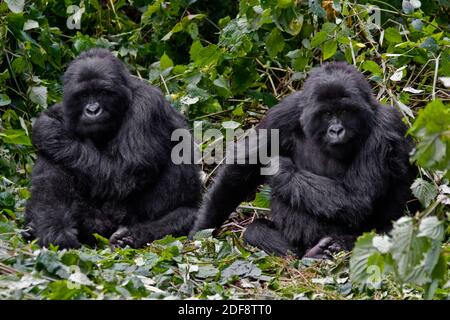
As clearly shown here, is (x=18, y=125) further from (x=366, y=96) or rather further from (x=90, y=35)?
(x=366, y=96)

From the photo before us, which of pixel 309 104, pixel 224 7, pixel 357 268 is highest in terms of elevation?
pixel 224 7

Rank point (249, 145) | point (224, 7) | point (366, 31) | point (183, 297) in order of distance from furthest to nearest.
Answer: point (224, 7), point (366, 31), point (249, 145), point (183, 297)

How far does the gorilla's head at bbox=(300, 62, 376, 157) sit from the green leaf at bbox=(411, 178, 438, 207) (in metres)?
0.54

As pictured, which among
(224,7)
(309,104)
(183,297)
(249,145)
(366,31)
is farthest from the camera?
(224,7)

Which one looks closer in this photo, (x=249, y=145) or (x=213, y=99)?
(x=249, y=145)

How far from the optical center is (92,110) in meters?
7.92

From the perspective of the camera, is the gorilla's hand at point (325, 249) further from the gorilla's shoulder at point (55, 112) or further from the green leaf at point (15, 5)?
the green leaf at point (15, 5)

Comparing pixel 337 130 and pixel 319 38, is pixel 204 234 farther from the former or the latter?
pixel 319 38

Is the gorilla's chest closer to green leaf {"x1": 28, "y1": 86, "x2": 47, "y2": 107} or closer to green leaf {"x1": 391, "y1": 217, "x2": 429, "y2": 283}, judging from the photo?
green leaf {"x1": 28, "y1": 86, "x2": 47, "y2": 107}

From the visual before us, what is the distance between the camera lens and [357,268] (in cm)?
525

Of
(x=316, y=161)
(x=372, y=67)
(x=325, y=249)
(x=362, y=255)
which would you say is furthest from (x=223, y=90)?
(x=362, y=255)

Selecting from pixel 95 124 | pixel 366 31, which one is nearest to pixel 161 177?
pixel 95 124

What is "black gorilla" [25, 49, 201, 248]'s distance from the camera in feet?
26.1

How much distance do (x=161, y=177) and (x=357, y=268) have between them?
10.9ft
